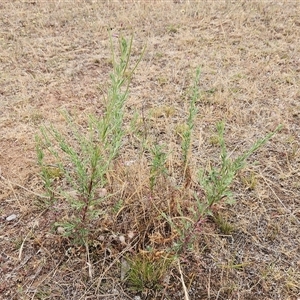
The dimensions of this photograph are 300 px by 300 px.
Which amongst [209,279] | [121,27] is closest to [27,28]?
[121,27]

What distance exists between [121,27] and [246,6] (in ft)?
4.83

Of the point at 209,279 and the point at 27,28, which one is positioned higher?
the point at 27,28

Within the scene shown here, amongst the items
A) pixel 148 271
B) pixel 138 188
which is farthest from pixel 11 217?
pixel 148 271

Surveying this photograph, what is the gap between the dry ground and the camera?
1.69 meters

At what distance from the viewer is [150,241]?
5.81 ft

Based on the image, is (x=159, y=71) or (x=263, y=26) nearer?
(x=159, y=71)

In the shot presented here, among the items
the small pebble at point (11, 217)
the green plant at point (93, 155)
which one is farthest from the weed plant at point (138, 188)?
the small pebble at point (11, 217)

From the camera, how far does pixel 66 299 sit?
5.29ft

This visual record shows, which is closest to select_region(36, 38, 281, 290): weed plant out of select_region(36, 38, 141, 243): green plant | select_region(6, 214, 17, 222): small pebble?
select_region(36, 38, 141, 243): green plant

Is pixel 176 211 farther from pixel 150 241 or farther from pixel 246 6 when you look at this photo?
pixel 246 6

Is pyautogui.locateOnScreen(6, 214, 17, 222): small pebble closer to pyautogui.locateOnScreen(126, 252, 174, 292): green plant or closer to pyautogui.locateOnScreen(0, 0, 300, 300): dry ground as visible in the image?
pyautogui.locateOnScreen(0, 0, 300, 300): dry ground

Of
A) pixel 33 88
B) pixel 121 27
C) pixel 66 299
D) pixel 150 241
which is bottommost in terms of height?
pixel 66 299

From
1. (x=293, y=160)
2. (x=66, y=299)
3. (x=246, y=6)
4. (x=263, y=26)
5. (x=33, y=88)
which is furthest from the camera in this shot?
(x=246, y=6)

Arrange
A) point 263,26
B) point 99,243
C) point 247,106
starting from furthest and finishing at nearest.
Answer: point 263,26
point 247,106
point 99,243
